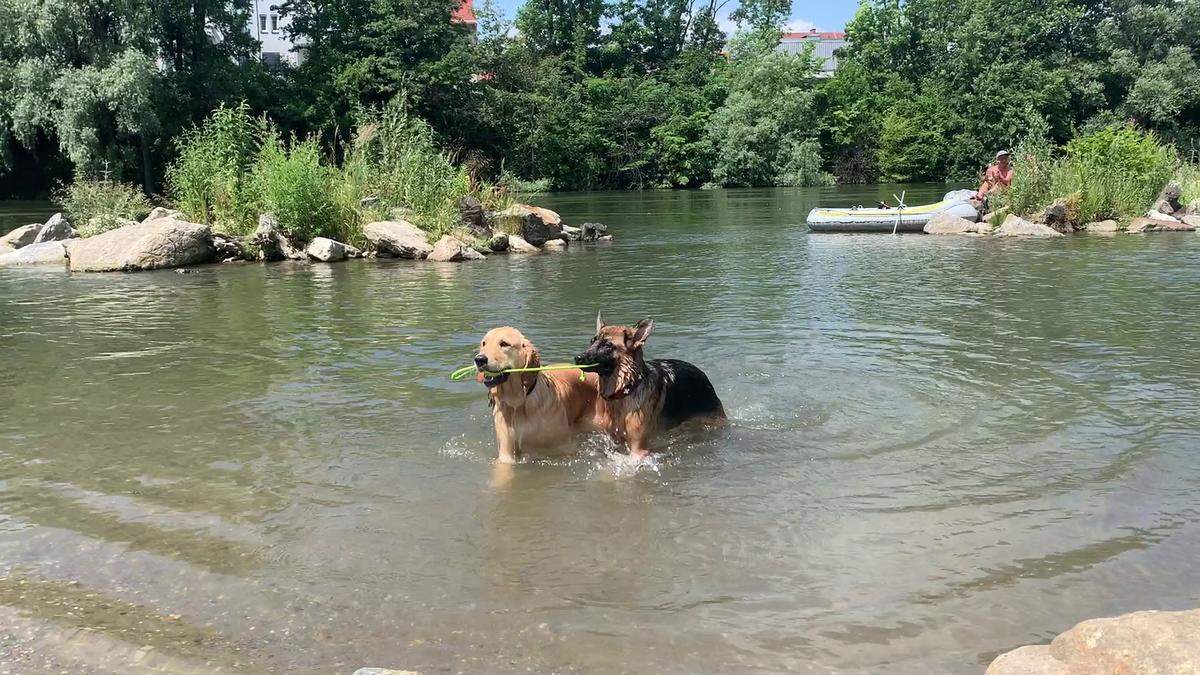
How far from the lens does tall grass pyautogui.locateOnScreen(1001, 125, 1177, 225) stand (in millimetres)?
24391

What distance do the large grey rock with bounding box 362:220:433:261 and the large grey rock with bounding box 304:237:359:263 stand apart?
0.68 m

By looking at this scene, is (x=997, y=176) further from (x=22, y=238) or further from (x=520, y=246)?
(x=22, y=238)

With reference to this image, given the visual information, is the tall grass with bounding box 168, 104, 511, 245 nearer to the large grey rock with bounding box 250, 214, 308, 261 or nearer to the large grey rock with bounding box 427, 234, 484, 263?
the large grey rock with bounding box 250, 214, 308, 261

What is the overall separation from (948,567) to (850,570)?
506 millimetres

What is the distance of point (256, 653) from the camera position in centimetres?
393

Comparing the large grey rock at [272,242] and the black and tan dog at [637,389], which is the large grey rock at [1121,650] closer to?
A: the black and tan dog at [637,389]

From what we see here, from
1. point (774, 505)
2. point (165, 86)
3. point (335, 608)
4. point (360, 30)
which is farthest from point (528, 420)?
point (360, 30)

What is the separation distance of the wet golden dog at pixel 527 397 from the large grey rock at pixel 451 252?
530 inches

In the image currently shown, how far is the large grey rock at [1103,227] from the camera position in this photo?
23734mm

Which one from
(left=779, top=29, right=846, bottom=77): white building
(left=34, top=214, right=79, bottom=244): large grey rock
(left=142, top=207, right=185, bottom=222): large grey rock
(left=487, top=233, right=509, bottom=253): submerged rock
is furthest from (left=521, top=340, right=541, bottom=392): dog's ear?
(left=779, top=29, right=846, bottom=77): white building

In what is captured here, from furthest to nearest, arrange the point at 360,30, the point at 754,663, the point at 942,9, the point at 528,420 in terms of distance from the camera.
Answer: the point at 942,9 → the point at 360,30 → the point at 528,420 → the point at 754,663

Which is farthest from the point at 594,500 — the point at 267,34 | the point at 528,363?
the point at 267,34

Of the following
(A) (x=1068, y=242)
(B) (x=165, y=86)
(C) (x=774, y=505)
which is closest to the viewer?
(C) (x=774, y=505)

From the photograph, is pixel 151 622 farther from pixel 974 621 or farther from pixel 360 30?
pixel 360 30
